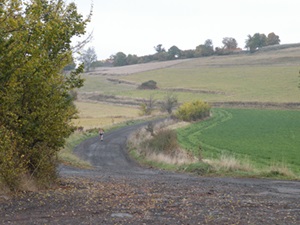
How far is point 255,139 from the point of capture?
39125 millimetres

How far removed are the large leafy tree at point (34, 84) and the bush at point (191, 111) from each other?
1826 inches

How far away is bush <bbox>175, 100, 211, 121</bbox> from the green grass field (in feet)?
5.88

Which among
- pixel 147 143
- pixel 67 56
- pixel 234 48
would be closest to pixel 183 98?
pixel 147 143

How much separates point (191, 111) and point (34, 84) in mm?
49606

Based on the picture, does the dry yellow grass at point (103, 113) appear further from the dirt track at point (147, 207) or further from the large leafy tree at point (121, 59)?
the large leafy tree at point (121, 59)

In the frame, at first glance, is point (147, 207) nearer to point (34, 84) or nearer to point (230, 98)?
point (34, 84)

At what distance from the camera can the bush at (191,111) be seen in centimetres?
6050

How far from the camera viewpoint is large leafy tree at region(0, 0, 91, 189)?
9.27 m

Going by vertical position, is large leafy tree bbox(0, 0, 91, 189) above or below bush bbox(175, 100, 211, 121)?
above

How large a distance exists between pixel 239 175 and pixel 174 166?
5.65 metres

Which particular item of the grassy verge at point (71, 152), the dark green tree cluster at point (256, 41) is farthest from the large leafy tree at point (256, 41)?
the grassy verge at point (71, 152)

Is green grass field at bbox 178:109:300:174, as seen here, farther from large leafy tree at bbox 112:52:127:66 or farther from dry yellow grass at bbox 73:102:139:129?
large leafy tree at bbox 112:52:127:66

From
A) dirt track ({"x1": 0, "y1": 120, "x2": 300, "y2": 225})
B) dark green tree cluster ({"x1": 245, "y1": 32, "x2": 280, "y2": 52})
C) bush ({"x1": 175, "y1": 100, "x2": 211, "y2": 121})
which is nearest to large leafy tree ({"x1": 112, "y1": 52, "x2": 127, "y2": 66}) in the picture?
dark green tree cluster ({"x1": 245, "y1": 32, "x2": 280, "y2": 52})

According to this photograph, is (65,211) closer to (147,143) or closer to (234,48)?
(147,143)
